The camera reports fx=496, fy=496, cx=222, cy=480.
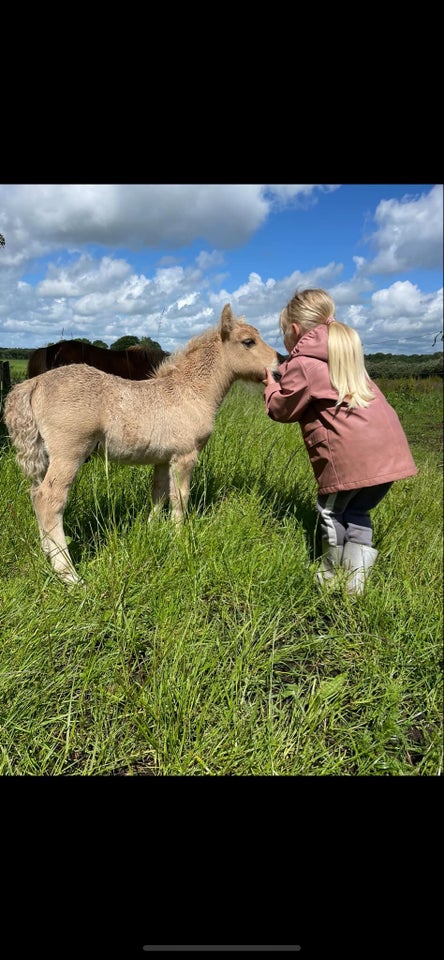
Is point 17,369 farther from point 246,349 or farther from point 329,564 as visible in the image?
point 329,564

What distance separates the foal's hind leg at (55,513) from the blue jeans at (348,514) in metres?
1.40

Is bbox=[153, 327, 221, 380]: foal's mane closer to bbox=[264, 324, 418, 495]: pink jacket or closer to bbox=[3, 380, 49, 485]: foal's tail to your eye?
bbox=[264, 324, 418, 495]: pink jacket

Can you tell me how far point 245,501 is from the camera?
3361mm

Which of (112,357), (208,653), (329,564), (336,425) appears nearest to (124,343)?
(112,357)

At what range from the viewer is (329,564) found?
2945mm

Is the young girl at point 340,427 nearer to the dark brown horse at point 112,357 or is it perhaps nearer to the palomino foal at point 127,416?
the palomino foal at point 127,416

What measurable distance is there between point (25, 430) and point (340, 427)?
5.38 ft

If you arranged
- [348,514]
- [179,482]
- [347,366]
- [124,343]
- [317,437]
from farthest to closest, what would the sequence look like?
1. [124,343]
2. [179,482]
3. [348,514]
4. [317,437]
5. [347,366]

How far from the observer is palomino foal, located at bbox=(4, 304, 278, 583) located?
2.48 m

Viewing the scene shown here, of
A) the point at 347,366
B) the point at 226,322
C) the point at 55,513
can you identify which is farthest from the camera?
the point at 226,322

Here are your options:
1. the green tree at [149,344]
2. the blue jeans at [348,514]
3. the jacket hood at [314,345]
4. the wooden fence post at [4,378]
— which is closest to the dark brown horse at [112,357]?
the green tree at [149,344]

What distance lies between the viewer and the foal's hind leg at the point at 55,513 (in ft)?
8.13

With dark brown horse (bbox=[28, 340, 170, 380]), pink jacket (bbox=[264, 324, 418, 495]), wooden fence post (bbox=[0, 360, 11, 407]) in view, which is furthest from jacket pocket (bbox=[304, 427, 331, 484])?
wooden fence post (bbox=[0, 360, 11, 407])
